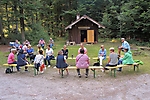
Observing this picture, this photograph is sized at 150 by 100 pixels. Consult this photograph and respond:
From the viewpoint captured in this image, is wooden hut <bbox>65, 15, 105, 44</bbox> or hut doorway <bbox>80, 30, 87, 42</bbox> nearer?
wooden hut <bbox>65, 15, 105, 44</bbox>

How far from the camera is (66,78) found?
914 cm

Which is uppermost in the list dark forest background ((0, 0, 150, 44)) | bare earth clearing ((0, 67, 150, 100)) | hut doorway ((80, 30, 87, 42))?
dark forest background ((0, 0, 150, 44))

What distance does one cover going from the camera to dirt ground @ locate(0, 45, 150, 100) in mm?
6809

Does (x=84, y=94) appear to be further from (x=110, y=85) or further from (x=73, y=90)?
(x=110, y=85)

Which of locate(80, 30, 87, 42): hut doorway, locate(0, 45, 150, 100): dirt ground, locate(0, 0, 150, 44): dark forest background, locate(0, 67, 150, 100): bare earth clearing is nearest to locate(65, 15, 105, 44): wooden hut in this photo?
locate(80, 30, 87, 42): hut doorway

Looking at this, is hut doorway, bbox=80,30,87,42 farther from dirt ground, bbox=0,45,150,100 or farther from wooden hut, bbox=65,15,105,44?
dirt ground, bbox=0,45,150,100

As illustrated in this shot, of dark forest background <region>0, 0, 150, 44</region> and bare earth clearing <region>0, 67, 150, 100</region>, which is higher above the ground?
dark forest background <region>0, 0, 150, 44</region>

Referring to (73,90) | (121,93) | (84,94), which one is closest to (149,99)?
(121,93)

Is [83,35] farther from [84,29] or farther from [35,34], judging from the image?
Answer: [35,34]

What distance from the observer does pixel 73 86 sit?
7.93 m

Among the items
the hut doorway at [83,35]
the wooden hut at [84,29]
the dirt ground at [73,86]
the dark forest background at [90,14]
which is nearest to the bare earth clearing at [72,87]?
the dirt ground at [73,86]

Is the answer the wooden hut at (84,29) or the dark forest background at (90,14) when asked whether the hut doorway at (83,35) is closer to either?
the wooden hut at (84,29)

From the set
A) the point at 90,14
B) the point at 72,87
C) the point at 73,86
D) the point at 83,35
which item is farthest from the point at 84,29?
the point at 72,87

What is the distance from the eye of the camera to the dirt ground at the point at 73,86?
6.81 m
